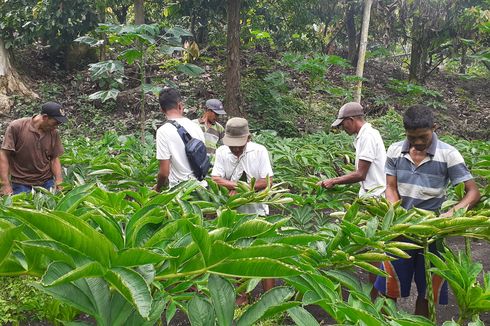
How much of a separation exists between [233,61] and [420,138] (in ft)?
21.3

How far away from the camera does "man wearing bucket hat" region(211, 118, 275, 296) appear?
309 centimetres

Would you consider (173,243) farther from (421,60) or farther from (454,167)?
(421,60)

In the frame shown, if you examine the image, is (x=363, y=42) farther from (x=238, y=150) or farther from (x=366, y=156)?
(x=238, y=150)

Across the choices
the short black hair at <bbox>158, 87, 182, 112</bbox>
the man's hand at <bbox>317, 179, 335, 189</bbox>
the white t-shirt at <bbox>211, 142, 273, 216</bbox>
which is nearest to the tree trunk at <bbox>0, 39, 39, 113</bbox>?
the short black hair at <bbox>158, 87, 182, 112</bbox>

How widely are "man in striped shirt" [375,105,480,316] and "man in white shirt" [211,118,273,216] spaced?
2.66 ft

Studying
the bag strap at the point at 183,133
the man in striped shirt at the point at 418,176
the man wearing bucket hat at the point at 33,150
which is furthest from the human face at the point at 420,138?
the man wearing bucket hat at the point at 33,150

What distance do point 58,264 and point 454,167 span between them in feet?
7.65

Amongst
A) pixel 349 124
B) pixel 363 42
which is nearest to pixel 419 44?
pixel 363 42

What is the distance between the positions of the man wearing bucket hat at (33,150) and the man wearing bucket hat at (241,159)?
140 cm

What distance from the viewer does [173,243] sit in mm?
1118

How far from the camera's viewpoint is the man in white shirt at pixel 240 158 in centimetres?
309

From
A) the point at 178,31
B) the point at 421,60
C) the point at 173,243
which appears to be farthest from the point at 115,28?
the point at 421,60

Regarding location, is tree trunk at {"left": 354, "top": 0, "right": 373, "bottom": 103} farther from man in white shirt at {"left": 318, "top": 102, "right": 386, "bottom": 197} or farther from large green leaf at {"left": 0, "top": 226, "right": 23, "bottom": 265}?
large green leaf at {"left": 0, "top": 226, "right": 23, "bottom": 265}

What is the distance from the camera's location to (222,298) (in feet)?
3.17
